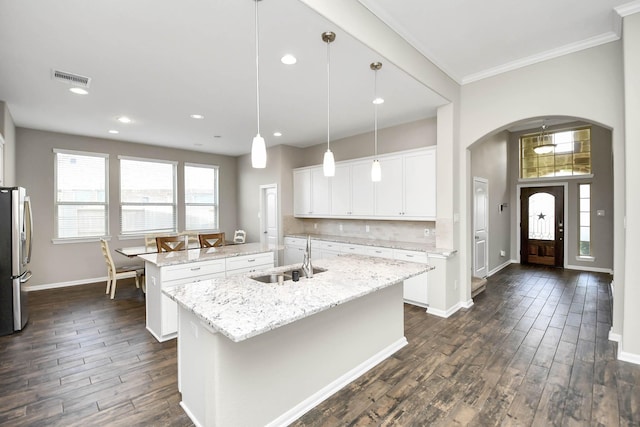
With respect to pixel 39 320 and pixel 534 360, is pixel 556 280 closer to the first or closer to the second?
pixel 534 360

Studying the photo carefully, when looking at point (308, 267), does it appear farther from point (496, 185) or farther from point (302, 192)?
point (496, 185)

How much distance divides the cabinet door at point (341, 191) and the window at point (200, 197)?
11.7ft

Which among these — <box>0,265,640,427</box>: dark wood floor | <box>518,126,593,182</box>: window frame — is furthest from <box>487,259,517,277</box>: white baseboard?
<box>0,265,640,427</box>: dark wood floor

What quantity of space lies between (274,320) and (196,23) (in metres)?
2.32

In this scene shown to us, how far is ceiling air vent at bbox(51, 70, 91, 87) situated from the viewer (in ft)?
10.2

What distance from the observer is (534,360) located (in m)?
2.82

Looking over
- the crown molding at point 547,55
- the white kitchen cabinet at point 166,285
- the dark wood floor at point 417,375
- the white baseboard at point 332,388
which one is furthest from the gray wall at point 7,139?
the crown molding at point 547,55

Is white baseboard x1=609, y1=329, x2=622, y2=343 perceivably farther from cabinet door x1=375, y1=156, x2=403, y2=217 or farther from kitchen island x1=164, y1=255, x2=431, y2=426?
cabinet door x1=375, y1=156, x2=403, y2=217

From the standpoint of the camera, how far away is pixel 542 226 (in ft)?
23.7

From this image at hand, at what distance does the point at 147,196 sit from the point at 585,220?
9.77m

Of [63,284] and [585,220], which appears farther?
[585,220]

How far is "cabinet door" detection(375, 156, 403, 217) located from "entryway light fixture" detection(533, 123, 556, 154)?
13.7 ft

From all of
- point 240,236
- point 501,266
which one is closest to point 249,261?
point 240,236

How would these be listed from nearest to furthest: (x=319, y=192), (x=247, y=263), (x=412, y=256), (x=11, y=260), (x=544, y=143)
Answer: (x=11, y=260)
(x=247, y=263)
(x=412, y=256)
(x=319, y=192)
(x=544, y=143)
